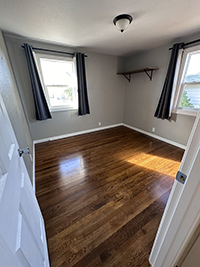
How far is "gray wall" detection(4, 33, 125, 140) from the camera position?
2.38m

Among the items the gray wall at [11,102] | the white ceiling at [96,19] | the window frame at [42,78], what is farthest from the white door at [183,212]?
the window frame at [42,78]

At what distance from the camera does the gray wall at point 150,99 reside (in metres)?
2.66

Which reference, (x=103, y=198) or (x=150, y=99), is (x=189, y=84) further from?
(x=103, y=198)

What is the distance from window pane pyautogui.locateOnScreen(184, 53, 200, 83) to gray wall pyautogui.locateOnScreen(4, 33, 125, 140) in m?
1.91

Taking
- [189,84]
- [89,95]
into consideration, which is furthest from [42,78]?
[189,84]

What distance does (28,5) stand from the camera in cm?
133

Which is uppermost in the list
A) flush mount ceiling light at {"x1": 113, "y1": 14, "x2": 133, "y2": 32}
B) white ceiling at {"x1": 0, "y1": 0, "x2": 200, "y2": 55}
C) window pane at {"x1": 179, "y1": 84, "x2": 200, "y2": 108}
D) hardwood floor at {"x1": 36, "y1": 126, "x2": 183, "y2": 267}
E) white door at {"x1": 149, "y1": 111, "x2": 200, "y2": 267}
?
white ceiling at {"x1": 0, "y1": 0, "x2": 200, "y2": 55}

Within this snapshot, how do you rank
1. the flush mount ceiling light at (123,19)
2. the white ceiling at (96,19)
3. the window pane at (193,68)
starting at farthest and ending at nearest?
the window pane at (193,68), the flush mount ceiling light at (123,19), the white ceiling at (96,19)

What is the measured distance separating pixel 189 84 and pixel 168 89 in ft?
1.29

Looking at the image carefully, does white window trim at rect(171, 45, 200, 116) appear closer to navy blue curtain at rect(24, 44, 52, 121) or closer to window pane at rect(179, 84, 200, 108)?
window pane at rect(179, 84, 200, 108)

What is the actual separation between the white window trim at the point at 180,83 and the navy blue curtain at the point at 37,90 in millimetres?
3080

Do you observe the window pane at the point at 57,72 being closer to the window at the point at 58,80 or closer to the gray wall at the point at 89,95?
the window at the point at 58,80

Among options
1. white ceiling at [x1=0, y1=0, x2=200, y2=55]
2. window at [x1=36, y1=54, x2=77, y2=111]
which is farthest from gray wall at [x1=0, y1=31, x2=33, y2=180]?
window at [x1=36, y1=54, x2=77, y2=111]

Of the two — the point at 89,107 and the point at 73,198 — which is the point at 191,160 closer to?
the point at 73,198
